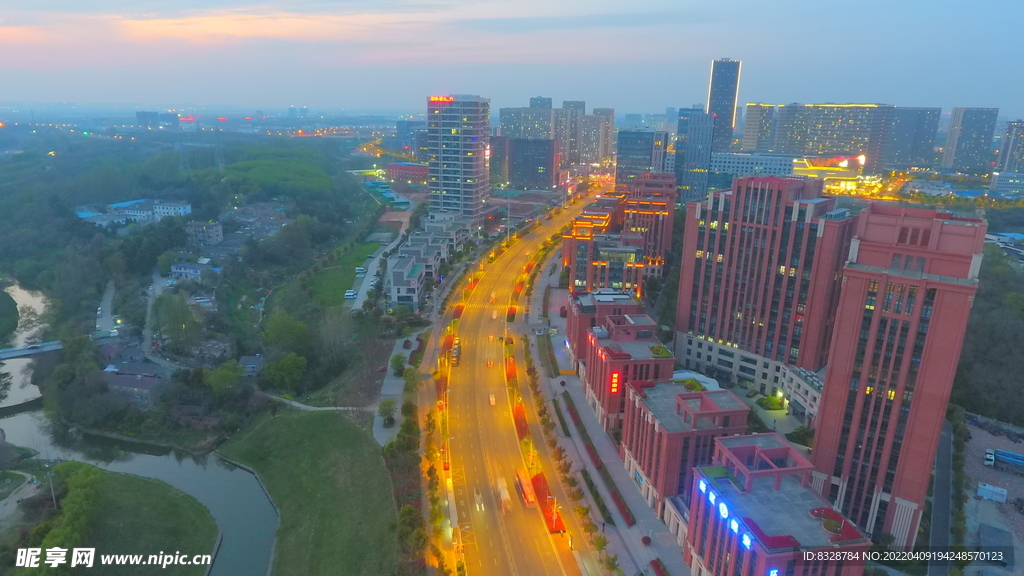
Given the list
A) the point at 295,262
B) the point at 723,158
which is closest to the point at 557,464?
the point at 295,262

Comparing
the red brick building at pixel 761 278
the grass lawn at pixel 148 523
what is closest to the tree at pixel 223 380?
the grass lawn at pixel 148 523

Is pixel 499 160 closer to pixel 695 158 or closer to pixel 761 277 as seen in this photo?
Answer: pixel 695 158

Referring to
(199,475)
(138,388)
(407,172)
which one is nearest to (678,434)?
(199,475)

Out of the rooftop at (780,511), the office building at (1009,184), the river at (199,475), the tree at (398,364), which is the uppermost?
the office building at (1009,184)

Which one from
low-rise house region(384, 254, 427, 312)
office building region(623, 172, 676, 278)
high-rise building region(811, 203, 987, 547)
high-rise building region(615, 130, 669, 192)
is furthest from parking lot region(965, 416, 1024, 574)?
high-rise building region(615, 130, 669, 192)

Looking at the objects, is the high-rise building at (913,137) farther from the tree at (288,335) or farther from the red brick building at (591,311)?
the tree at (288,335)

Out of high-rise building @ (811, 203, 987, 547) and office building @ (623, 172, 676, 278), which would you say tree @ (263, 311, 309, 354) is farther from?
office building @ (623, 172, 676, 278)
